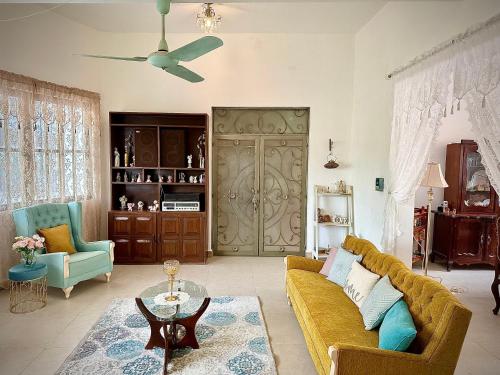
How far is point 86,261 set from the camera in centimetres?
397

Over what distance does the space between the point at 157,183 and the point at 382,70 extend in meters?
3.73

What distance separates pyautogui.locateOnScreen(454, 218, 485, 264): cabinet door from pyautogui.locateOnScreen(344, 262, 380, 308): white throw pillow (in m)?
2.86

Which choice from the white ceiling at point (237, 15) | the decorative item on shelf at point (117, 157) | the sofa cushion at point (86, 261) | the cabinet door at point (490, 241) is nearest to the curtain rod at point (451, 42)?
the white ceiling at point (237, 15)

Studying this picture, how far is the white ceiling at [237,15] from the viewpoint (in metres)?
4.17

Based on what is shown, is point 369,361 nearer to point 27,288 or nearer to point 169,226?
point 169,226

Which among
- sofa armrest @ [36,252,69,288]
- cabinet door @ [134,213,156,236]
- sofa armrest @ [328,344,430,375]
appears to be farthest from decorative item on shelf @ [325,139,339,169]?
sofa armrest @ [36,252,69,288]

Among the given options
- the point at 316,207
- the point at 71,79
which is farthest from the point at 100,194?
the point at 316,207

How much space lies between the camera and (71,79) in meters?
4.79

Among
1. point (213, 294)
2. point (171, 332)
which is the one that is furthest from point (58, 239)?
point (171, 332)

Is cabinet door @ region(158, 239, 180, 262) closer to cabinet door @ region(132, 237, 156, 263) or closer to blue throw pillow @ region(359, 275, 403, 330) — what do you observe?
cabinet door @ region(132, 237, 156, 263)

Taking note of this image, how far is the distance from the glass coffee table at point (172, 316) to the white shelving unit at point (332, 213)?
2.80 m

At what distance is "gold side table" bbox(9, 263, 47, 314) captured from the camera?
342 cm

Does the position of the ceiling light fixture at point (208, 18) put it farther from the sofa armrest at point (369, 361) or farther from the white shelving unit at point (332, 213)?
the sofa armrest at point (369, 361)

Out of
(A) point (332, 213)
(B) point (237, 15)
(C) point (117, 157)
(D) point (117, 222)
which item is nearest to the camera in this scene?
(B) point (237, 15)
